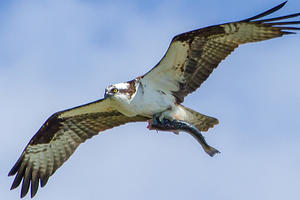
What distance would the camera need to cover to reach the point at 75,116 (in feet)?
42.4

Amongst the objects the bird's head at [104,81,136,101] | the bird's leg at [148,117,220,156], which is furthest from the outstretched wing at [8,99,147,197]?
the bird's head at [104,81,136,101]

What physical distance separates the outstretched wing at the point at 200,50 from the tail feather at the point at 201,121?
427 millimetres

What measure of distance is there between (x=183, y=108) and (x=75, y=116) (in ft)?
6.78

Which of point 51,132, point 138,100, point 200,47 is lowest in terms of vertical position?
point 51,132

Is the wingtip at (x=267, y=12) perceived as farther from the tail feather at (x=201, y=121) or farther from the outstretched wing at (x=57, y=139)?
the outstretched wing at (x=57, y=139)

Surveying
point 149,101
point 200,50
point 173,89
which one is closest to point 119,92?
point 149,101

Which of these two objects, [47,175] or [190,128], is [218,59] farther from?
[47,175]

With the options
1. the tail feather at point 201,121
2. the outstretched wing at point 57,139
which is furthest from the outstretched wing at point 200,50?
the outstretched wing at point 57,139

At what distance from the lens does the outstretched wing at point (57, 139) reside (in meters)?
12.8

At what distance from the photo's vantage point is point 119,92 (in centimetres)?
1140

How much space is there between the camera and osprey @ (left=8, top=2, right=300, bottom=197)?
11568 mm

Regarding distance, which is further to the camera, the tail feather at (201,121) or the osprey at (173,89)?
the tail feather at (201,121)

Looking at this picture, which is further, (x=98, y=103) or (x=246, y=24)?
(x=98, y=103)

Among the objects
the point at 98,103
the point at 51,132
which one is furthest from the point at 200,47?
the point at 51,132
